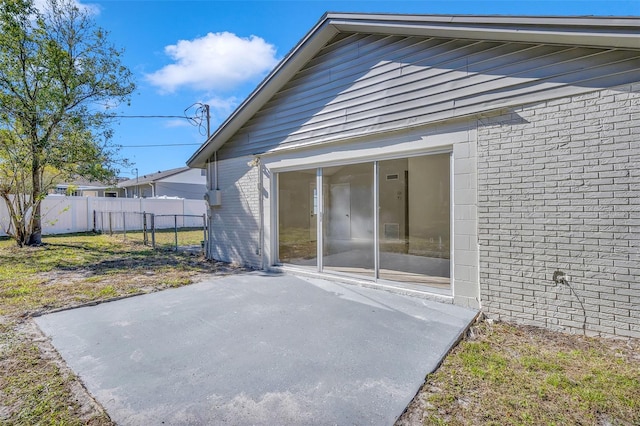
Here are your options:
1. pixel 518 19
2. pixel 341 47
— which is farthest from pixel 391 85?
pixel 518 19

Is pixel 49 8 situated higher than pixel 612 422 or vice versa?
pixel 49 8

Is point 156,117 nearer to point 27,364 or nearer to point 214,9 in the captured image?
point 214,9

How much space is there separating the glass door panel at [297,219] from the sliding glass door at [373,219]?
2 centimetres

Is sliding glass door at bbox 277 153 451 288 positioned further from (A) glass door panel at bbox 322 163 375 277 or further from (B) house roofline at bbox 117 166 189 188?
(B) house roofline at bbox 117 166 189 188

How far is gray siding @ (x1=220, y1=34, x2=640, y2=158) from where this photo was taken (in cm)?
343

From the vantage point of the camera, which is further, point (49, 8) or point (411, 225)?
point (49, 8)

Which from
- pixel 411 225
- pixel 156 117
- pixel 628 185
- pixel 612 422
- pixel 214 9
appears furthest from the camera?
pixel 156 117

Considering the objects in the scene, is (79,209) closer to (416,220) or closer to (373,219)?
(373,219)

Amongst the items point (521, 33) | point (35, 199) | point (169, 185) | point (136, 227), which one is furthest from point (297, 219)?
point (169, 185)

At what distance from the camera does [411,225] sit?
6.74 metres

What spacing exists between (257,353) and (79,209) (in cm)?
1768

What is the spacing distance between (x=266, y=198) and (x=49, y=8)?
9915 millimetres

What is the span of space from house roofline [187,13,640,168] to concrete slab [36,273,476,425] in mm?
3355

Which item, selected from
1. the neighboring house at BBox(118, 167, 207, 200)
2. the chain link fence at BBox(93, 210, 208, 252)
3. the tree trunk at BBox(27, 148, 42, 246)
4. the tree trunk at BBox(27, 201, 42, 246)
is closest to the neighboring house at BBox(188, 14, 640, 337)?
the tree trunk at BBox(27, 148, 42, 246)
